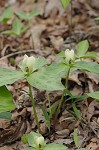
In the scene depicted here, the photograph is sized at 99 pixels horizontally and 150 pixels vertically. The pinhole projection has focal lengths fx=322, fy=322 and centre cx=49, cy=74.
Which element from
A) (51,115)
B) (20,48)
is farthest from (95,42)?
(51,115)

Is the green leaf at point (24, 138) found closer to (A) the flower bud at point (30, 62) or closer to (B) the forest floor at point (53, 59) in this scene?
(B) the forest floor at point (53, 59)

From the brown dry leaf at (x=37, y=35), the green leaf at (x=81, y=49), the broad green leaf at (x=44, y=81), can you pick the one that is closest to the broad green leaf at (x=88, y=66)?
the broad green leaf at (x=44, y=81)

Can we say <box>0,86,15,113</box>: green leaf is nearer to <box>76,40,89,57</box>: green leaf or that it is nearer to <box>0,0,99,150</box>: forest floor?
<box>0,0,99,150</box>: forest floor

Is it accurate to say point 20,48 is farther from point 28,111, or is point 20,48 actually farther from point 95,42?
point 28,111

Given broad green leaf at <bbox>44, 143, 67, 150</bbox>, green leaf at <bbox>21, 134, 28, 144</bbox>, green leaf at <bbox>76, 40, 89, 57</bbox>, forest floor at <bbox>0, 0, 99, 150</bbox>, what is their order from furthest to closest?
1. green leaf at <bbox>76, 40, 89, 57</bbox>
2. forest floor at <bbox>0, 0, 99, 150</bbox>
3. green leaf at <bbox>21, 134, 28, 144</bbox>
4. broad green leaf at <bbox>44, 143, 67, 150</bbox>

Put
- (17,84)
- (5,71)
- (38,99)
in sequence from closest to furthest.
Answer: (5,71), (38,99), (17,84)

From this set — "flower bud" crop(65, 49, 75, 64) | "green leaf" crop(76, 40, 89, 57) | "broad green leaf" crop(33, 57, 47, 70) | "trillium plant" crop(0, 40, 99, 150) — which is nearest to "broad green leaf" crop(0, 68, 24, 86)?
"trillium plant" crop(0, 40, 99, 150)
